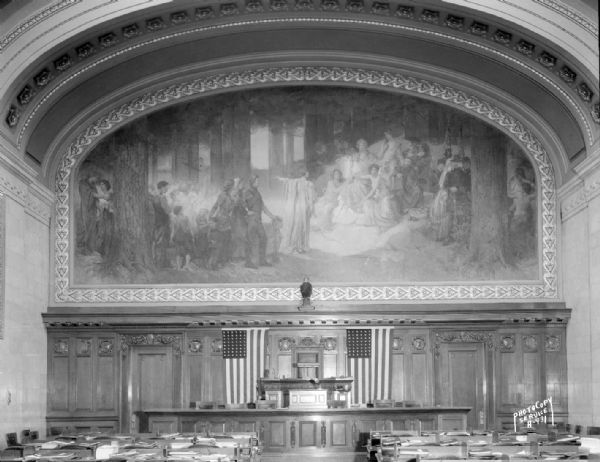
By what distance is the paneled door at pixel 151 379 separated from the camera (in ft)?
97.1

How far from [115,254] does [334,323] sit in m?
6.30

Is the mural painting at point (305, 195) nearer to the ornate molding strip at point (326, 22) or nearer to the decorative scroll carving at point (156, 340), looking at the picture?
the decorative scroll carving at point (156, 340)

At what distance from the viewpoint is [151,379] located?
2977cm

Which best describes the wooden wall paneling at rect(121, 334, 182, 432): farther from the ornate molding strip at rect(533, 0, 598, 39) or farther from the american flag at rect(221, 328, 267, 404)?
the ornate molding strip at rect(533, 0, 598, 39)

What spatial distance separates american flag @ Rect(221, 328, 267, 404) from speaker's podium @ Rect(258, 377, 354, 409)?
49.4 inches

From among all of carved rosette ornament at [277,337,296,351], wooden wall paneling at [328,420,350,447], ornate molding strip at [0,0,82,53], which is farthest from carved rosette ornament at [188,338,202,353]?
ornate molding strip at [0,0,82,53]

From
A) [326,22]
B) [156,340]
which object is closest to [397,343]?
[156,340]

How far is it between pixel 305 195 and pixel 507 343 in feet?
22.2

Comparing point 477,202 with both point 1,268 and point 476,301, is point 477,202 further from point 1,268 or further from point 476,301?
point 1,268

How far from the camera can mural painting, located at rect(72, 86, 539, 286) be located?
30.1m

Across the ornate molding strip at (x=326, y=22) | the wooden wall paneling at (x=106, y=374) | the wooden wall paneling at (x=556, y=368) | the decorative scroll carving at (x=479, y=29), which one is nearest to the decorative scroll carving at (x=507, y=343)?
the wooden wall paneling at (x=556, y=368)

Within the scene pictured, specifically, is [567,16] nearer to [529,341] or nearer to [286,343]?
[529,341]

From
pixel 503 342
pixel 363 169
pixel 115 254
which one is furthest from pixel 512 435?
pixel 115 254

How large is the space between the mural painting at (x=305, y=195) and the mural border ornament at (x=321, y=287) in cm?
26
